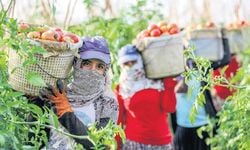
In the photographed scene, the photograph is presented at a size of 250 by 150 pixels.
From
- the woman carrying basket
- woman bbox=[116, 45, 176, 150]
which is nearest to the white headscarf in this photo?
woman bbox=[116, 45, 176, 150]

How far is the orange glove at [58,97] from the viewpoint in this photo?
12.5 ft

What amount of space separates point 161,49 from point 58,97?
67.7 inches

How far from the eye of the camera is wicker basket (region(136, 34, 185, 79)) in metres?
5.36

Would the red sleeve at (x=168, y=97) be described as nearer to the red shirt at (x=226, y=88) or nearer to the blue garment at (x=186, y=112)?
the blue garment at (x=186, y=112)

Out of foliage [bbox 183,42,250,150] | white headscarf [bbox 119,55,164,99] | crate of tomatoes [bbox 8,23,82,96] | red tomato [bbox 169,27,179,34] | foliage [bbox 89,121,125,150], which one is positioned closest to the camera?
foliage [bbox 89,121,125,150]

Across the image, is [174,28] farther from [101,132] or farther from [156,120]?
[101,132]

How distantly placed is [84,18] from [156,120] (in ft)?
5.21

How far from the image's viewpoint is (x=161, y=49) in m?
5.41

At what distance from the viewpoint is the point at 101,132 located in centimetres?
286

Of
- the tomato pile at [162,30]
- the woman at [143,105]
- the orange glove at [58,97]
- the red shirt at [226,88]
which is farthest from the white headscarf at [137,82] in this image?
the orange glove at [58,97]

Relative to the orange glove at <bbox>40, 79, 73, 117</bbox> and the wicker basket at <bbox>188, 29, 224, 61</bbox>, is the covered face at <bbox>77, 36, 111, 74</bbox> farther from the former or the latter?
the wicker basket at <bbox>188, 29, 224, 61</bbox>

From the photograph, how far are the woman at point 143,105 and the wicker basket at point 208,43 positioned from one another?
0.65 metres

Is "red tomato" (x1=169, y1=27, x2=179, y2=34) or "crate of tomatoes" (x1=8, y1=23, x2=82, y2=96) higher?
"red tomato" (x1=169, y1=27, x2=179, y2=34)

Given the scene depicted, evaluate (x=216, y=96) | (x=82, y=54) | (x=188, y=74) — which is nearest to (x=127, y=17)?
(x=216, y=96)
